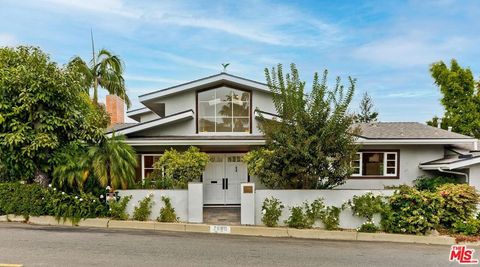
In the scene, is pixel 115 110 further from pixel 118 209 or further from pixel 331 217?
pixel 331 217

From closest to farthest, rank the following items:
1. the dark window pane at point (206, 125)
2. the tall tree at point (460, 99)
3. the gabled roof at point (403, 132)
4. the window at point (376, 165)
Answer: the gabled roof at point (403, 132)
the dark window pane at point (206, 125)
the window at point (376, 165)
the tall tree at point (460, 99)

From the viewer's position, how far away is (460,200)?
10.3m

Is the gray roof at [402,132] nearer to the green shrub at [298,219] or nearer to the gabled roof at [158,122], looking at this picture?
the green shrub at [298,219]

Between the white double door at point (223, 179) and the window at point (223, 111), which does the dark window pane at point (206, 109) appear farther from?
the white double door at point (223, 179)

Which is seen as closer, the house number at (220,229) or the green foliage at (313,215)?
the house number at (220,229)

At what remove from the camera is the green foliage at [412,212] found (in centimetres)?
1000

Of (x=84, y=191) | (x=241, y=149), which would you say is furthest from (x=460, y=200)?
(x=84, y=191)

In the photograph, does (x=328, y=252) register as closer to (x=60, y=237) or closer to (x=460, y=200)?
(x=460, y=200)

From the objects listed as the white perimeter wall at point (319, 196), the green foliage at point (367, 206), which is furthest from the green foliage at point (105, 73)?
the green foliage at point (367, 206)

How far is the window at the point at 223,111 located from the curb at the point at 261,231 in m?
5.00

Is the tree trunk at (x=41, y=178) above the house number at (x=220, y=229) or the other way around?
above

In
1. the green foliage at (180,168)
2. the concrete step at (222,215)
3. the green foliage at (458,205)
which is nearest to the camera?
the green foliage at (458,205)

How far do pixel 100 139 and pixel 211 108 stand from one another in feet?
15.8

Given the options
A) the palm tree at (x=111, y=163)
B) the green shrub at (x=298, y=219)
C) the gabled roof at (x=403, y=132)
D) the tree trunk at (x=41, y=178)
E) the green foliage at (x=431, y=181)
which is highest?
the gabled roof at (x=403, y=132)
